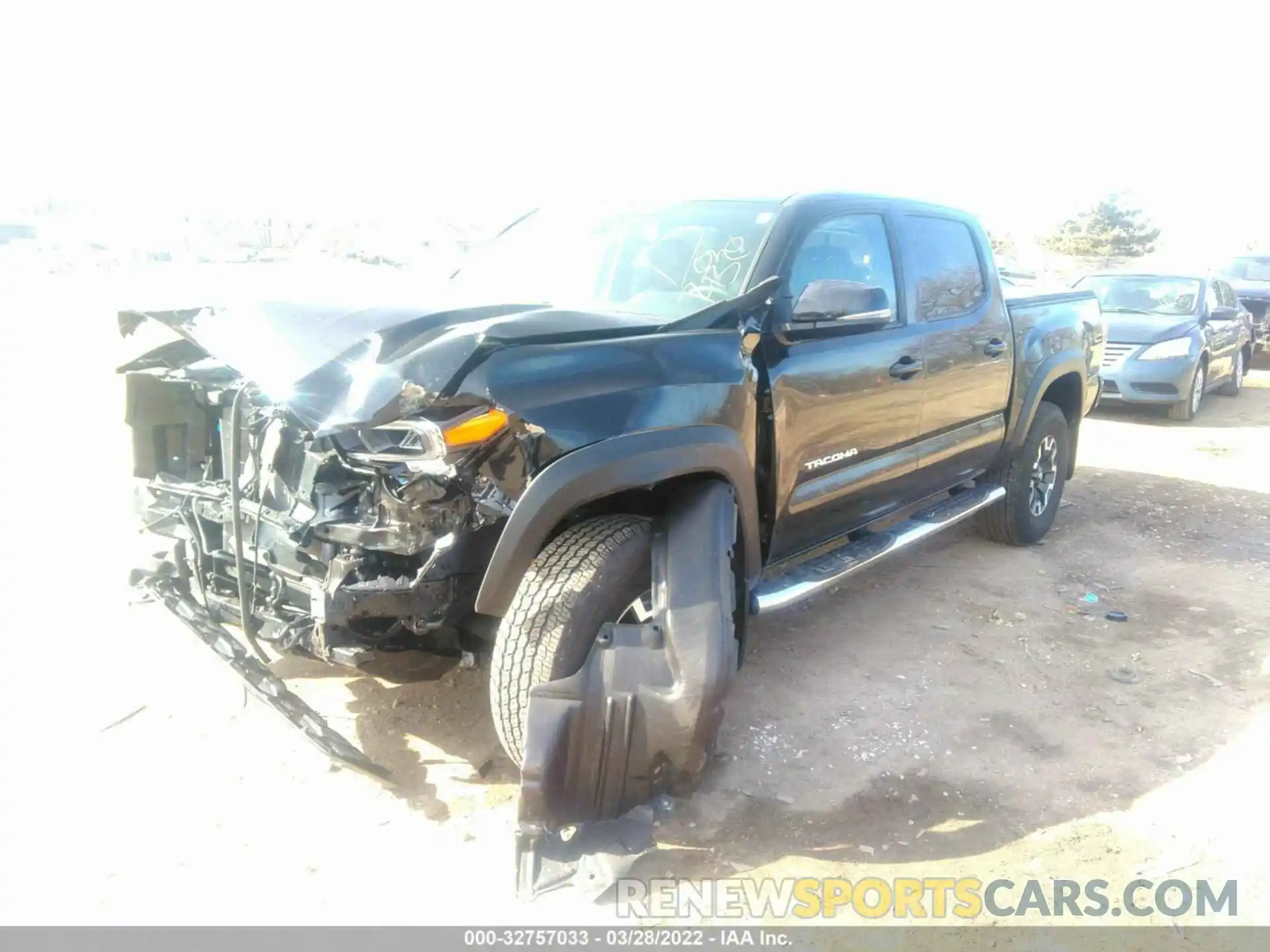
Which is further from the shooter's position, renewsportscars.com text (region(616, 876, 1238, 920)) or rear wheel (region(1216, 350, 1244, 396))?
rear wheel (region(1216, 350, 1244, 396))

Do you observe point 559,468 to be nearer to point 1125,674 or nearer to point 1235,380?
point 1125,674

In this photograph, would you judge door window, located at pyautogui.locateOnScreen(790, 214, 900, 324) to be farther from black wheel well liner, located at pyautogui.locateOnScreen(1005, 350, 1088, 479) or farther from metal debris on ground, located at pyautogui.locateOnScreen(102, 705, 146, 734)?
metal debris on ground, located at pyautogui.locateOnScreen(102, 705, 146, 734)

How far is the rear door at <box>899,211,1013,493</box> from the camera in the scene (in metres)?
4.27

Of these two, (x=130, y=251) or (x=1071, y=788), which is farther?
(x=130, y=251)

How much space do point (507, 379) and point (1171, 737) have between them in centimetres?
287

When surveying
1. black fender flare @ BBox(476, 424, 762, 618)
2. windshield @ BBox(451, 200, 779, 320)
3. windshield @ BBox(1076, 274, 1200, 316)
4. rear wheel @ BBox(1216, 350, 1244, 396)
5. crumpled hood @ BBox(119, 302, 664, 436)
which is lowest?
rear wheel @ BBox(1216, 350, 1244, 396)

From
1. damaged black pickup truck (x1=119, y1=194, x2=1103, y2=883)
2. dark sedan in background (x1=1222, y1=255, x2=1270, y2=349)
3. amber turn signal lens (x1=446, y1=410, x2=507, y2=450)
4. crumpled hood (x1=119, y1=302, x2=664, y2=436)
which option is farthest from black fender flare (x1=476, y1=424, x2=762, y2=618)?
dark sedan in background (x1=1222, y1=255, x2=1270, y2=349)

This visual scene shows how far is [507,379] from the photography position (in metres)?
2.52

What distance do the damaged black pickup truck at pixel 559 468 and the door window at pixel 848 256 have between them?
0.05 ft

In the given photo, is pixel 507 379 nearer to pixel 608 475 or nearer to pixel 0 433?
pixel 608 475

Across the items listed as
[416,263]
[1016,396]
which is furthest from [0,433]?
[1016,396]

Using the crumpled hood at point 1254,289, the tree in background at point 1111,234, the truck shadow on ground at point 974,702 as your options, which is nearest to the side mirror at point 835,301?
the truck shadow on ground at point 974,702

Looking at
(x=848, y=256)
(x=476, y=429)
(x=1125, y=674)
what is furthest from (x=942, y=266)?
(x=476, y=429)

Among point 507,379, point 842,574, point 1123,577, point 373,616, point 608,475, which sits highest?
point 507,379
